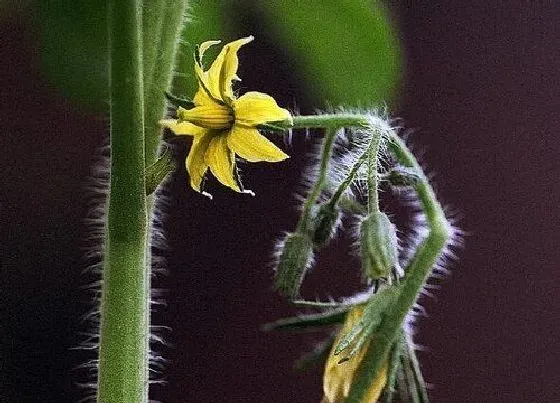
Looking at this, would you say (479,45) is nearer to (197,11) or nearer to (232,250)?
(232,250)

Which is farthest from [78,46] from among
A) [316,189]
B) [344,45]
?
[316,189]

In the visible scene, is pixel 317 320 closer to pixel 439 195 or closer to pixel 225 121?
pixel 225 121

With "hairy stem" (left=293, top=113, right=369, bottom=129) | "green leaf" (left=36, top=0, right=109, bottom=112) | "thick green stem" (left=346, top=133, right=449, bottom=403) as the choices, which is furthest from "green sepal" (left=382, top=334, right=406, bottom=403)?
"green leaf" (left=36, top=0, right=109, bottom=112)

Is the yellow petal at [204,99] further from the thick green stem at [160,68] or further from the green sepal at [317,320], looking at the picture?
the green sepal at [317,320]

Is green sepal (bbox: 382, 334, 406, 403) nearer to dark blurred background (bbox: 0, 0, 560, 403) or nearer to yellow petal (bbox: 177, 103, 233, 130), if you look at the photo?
yellow petal (bbox: 177, 103, 233, 130)

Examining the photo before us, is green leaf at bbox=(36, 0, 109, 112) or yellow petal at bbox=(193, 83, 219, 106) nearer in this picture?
yellow petal at bbox=(193, 83, 219, 106)

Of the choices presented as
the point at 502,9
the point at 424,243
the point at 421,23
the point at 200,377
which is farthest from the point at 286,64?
the point at 424,243

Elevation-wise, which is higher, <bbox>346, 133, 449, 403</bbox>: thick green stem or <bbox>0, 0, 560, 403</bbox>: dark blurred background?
A: <bbox>0, 0, 560, 403</bbox>: dark blurred background
